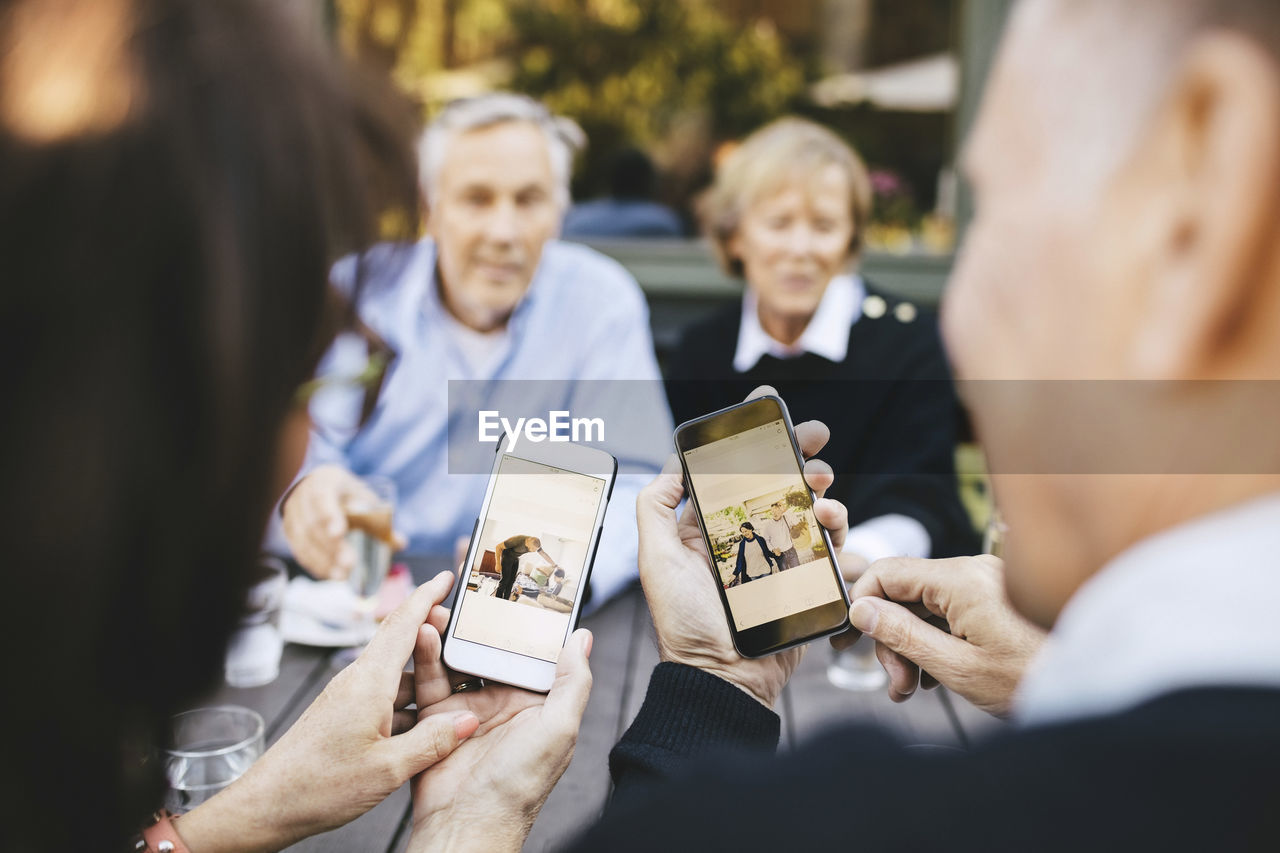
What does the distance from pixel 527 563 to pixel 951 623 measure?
1.31 ft

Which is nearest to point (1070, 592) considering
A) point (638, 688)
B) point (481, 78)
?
point (638, 688)

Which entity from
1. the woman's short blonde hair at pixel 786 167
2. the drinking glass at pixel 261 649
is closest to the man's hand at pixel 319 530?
the drinking glass at pixel 261 649

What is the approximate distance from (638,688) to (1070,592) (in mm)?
686

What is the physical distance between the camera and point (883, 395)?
168cm

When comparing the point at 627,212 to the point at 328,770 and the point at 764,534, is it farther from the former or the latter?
the point at 328,770

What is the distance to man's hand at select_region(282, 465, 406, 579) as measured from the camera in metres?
1.28

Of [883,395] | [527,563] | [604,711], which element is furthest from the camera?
[883,395]

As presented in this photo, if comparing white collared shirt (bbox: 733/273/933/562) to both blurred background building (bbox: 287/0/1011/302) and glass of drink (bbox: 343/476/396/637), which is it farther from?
blurred background building (bbox: 287/0/1011/302)

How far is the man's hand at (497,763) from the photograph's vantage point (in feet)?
2.36

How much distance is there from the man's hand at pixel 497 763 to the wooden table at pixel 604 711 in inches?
4.7

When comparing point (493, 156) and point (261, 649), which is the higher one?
point (493, 156)

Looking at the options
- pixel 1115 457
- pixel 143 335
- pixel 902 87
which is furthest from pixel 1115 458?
pixel 902 87

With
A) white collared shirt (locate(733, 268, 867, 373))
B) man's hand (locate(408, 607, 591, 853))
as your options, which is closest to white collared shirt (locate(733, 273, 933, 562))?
white collared shirt (locate(733, 268, 867, 373))

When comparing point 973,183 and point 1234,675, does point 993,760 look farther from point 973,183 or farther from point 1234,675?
point 973,183
